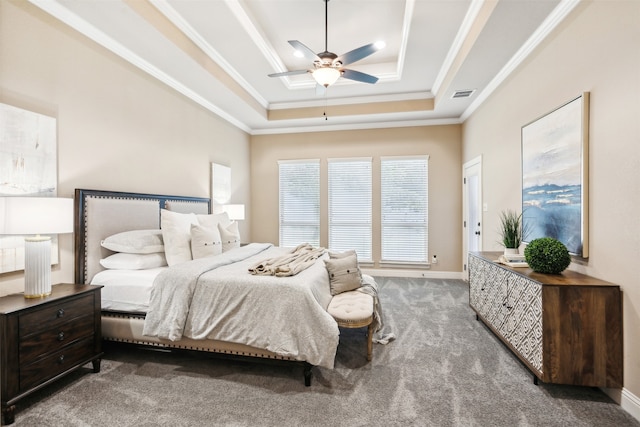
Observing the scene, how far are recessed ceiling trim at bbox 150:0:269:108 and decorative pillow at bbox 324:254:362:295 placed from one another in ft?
9.35

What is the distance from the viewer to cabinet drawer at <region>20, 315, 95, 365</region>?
1974 mm

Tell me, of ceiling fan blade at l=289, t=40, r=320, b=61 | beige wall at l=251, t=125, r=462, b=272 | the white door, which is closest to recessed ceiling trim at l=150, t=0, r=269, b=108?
ceiling fan blade at l=289, t=40, r=320, b=61

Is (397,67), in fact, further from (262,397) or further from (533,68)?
(262,397)

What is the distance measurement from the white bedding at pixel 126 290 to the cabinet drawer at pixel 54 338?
271mm

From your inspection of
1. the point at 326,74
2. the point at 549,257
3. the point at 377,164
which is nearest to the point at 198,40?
the point at 326,74

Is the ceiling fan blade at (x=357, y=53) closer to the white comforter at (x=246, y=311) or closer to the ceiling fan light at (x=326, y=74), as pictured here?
the ceiling fan light at (x=326, y=74)

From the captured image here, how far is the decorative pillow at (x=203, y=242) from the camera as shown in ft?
10.6

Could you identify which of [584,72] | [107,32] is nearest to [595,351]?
[584,72]

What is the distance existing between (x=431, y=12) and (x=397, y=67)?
148 cm

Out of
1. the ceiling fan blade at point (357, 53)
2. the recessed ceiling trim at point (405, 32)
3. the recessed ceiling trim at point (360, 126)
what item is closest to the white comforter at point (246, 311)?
the ceiling fan blade at point (357, 53)

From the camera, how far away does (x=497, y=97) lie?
13.3ft

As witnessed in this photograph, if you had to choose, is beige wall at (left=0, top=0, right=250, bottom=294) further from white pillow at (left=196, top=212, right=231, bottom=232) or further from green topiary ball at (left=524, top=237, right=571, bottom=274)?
green topiary ball at (left=524, top=237, right=571, bottom=274)

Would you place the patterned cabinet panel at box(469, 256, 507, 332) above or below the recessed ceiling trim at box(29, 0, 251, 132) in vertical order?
below

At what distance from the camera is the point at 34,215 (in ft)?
6.61
